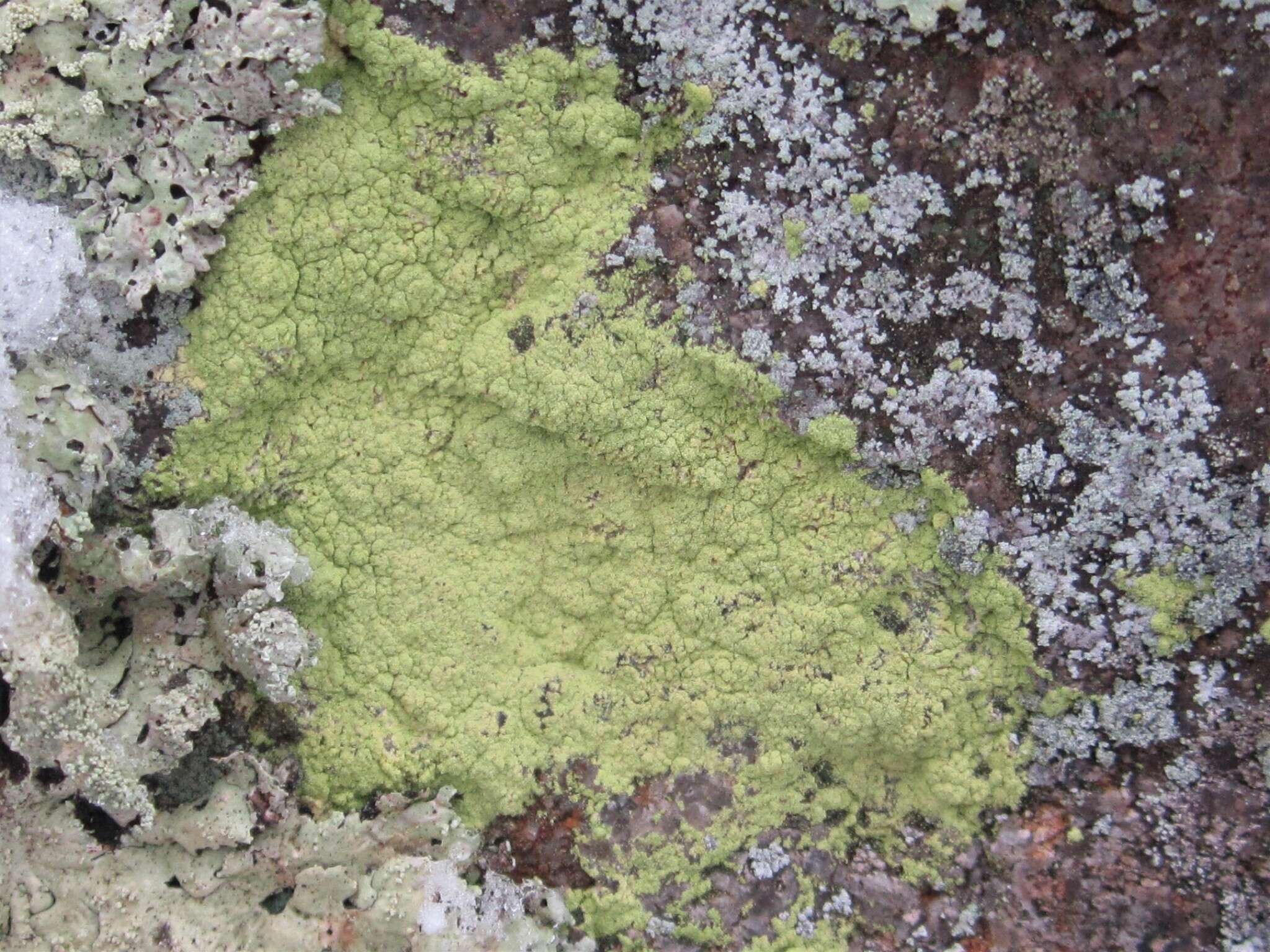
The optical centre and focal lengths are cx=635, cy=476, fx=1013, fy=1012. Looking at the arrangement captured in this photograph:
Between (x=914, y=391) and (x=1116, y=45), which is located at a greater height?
(x=1116, y=45)

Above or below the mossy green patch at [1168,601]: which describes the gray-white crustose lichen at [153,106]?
below

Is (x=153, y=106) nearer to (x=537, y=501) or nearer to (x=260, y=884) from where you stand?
(x=537, y=501)

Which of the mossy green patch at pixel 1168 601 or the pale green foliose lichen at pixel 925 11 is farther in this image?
the mossy green patch at pixel 1168 601

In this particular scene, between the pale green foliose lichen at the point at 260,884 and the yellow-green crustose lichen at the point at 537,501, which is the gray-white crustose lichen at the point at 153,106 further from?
the pale green foliose lichen at the point at 260,884

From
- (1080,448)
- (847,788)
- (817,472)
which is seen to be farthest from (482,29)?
(847,788)

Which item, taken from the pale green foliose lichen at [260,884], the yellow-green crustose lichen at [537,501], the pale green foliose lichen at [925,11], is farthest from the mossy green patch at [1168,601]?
the pale green foliose lichen at [260,884]

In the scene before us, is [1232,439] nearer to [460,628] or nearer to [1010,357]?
[1010,357]

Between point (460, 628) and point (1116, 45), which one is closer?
point (1116, 45)

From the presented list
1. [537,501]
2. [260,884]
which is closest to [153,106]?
[537,501]

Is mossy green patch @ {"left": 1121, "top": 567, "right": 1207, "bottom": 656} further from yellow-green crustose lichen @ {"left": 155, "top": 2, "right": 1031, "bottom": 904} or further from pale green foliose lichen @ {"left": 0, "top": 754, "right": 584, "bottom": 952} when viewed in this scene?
pale green foliose lichen @ {"left": 0, "top": 754, "right": 584, "bottom": 952}
